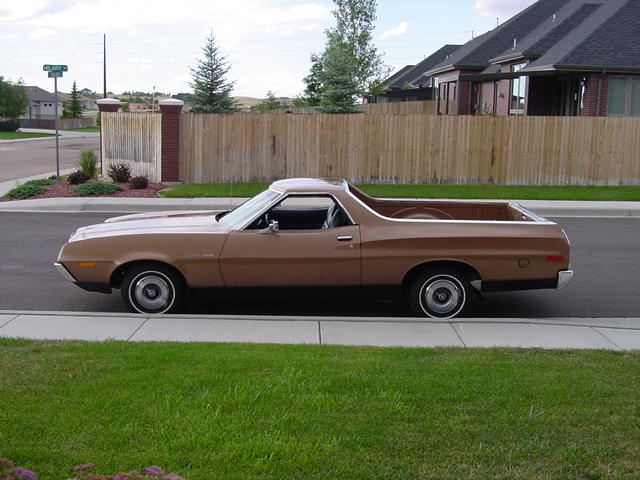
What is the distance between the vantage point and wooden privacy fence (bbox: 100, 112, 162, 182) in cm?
2375

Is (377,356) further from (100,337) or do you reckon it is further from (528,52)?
(528,52)

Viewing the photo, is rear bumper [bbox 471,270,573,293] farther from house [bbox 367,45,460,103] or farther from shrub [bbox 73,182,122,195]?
house [bbox 367,45,460,103]

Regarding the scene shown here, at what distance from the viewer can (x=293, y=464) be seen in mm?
4230

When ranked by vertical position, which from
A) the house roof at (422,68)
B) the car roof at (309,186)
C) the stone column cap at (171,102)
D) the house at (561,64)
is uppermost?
the house roof at (422,68)

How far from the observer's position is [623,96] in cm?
2900

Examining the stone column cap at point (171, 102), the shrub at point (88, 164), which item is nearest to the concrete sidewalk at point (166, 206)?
the stone column cap at point (171, 102)

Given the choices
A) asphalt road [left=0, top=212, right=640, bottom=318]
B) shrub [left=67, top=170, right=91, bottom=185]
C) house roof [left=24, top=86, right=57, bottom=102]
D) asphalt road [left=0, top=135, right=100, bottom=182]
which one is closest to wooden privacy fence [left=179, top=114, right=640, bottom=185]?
shrub [left=67, top=170, right=91, bottom=185]

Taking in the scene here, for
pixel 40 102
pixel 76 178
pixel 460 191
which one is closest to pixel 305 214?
pixel 460 191

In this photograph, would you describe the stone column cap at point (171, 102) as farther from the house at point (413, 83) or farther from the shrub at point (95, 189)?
the house at point (413, 83)

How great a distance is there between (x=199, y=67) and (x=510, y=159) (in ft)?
45.8

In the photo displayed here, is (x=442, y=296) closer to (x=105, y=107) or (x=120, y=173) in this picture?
(x=120, y=173)

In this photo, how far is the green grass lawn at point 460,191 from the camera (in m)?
21.4

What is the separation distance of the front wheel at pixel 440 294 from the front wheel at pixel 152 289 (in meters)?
2.56

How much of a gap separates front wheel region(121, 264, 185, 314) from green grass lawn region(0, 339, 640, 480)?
1.95 meters
